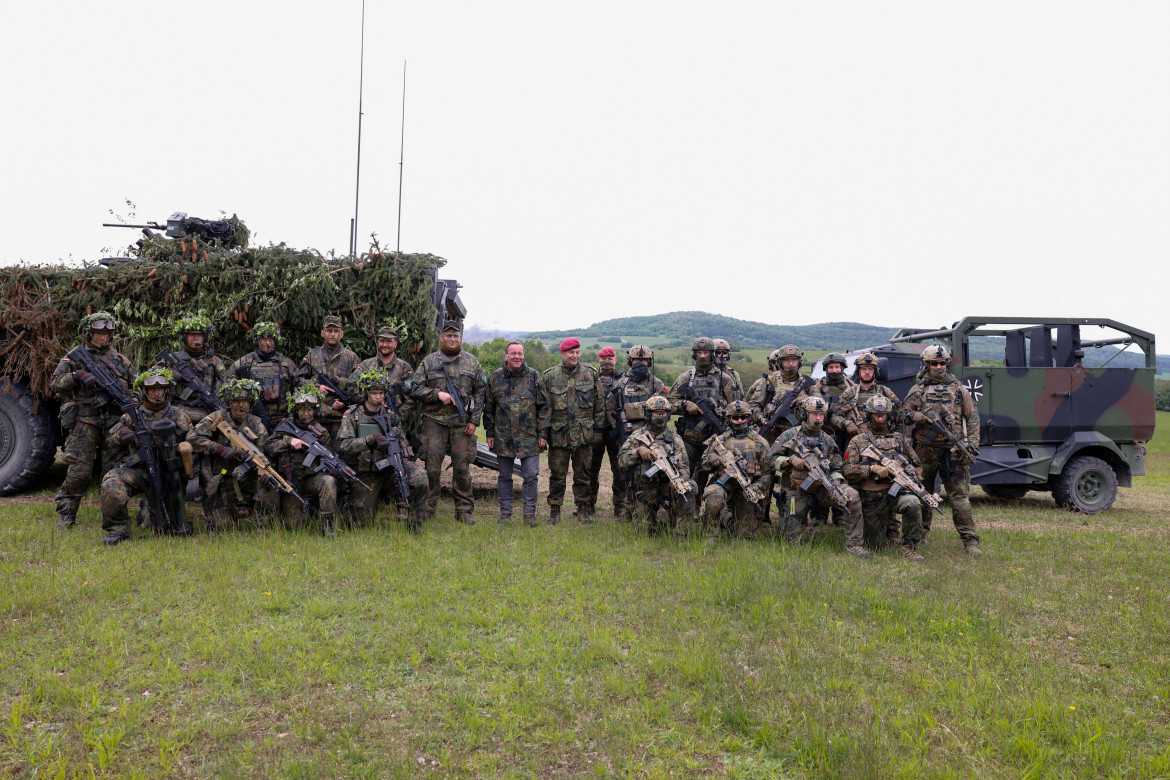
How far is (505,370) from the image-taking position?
26.9ft

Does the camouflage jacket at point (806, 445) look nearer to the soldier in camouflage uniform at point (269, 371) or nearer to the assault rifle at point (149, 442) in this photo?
the soldier in camouflage uniform at point (269, 371)

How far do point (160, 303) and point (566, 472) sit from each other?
501 cm

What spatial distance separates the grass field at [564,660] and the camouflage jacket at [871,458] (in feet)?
2.41

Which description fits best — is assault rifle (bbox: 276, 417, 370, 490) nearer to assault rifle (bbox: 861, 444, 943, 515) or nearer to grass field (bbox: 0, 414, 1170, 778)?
grass field (bbox: 0, 414, 1170, 778)

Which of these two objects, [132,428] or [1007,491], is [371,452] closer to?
[132,428]

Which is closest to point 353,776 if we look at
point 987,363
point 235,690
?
point 235,690

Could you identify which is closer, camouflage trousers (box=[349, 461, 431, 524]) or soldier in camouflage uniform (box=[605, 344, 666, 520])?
camouflage trousers (box=[349, 461, 431, 524])

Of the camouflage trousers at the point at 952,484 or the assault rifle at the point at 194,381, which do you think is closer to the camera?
the camouflage trousers at the point at 952,484

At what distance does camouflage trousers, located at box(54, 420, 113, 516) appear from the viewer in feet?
22.6

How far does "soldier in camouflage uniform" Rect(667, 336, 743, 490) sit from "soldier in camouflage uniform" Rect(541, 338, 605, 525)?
901 mm

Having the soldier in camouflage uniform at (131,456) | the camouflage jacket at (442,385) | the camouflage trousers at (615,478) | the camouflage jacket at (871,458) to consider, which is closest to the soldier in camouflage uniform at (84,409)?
the soldier in camouflage uniform at (131,456)

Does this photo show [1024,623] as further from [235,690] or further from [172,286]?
[172,286]

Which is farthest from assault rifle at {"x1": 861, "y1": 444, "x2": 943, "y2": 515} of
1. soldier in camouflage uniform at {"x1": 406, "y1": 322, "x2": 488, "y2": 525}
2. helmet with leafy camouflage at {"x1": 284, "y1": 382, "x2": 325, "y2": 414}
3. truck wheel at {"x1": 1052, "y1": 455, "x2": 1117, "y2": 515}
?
helmet with leafy camouflage at {"x1": 284, "y1": 382, "x2": 325, "y2": 414}

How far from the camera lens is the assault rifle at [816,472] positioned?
267 inches
